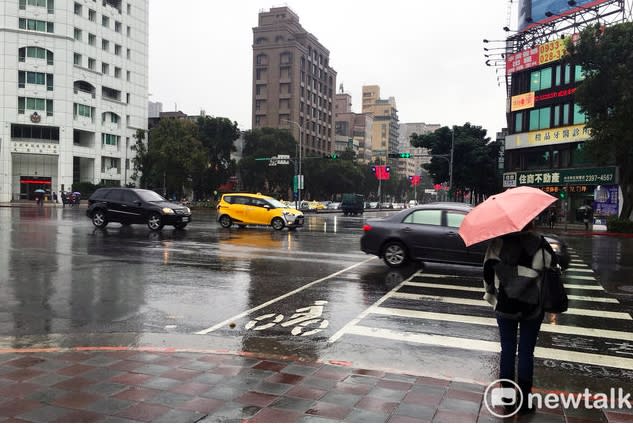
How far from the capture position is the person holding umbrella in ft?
12.5

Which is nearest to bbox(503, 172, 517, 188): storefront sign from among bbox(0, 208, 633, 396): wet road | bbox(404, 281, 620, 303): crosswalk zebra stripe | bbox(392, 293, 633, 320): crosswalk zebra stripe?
bbox(0, 208, 633, 396): wet road

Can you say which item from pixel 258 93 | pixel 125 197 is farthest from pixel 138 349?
pixel 258 93

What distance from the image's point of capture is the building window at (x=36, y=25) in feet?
205

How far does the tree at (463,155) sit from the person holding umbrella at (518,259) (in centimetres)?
4567

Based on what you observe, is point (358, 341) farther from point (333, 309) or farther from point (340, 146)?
point (340, 146)

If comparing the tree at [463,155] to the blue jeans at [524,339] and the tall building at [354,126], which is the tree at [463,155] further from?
the tall building at [354,126]

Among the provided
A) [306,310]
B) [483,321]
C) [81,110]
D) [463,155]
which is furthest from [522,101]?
[81,110]

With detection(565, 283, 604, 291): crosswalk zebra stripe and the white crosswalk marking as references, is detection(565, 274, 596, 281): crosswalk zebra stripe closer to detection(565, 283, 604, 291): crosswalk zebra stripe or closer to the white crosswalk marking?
detection(565, 283, 604, 291): crosswalk zebra stripe

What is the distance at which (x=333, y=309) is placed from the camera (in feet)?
25.6

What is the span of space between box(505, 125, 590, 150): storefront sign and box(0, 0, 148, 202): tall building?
1949 inches

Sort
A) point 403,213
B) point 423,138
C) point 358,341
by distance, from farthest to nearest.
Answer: point 423,138 → point 403,213 → point 358,341

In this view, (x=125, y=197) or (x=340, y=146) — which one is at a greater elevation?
(x=340, y=146)

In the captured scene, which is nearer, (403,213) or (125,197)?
(403,213)

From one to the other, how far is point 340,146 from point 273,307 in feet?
430
